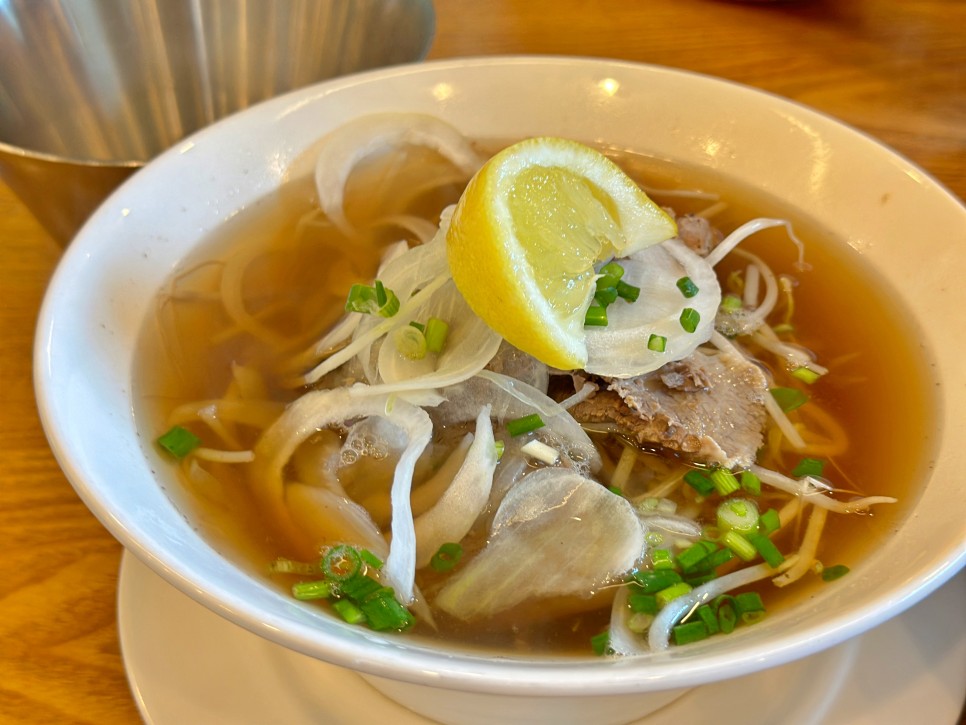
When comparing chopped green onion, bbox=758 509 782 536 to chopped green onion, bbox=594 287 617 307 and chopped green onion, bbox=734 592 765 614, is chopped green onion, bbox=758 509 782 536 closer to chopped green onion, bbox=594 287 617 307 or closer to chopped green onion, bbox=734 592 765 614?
chopped green onion, bbox=734 592 765 614

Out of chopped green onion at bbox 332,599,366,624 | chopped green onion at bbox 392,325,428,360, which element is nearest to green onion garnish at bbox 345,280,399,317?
chopped green onion at bbox 392,325,428,360

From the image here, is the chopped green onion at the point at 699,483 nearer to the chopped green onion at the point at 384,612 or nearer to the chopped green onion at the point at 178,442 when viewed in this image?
the chopped green onion at the point at 384,612

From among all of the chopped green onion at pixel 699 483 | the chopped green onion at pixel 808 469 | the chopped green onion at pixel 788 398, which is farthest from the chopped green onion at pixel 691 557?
the chopped green onion at pixel 788 398

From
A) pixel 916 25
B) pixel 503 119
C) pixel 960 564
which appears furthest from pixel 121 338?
pixel 916 25

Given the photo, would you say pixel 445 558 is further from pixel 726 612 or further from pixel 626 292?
pixel 626 292

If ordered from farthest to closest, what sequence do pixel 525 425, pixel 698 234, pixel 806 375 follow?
1. pixel 698 234
2. pixel 806 375
3. pixel 525 425

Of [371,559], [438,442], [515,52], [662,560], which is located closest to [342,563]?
[371,559]
